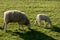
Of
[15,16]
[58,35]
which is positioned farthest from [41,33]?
[15,16]

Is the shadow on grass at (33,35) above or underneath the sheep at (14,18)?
underneath

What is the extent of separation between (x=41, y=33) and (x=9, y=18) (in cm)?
224

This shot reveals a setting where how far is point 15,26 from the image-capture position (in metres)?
14.6

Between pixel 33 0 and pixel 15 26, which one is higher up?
pixel 33 0

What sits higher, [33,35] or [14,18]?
[14,18]

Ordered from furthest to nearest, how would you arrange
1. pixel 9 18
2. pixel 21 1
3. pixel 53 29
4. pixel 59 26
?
pixel 21 1, pixel 59 26, pixel 53 29, pixel 9 18

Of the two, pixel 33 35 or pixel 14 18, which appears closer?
pixel 33 35

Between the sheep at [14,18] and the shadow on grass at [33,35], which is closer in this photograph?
the shadow on grass at [33,35]

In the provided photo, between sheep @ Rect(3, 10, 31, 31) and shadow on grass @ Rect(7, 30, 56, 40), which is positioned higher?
sheep @ Rect(3, 10, 31, 31)

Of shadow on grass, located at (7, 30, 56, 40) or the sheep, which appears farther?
the sheep

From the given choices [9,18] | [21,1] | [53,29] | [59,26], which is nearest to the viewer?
[9,18]

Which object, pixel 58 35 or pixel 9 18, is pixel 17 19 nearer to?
pixel 9 18

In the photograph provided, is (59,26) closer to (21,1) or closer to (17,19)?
(17,19)

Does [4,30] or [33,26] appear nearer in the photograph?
[4,30]
